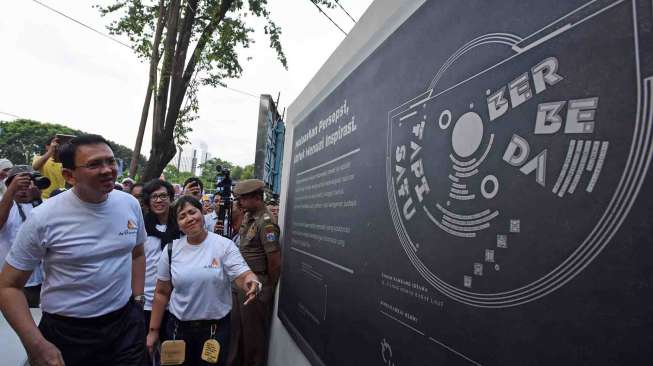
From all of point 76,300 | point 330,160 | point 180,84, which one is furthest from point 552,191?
point 180,84

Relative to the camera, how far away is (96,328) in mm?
2164

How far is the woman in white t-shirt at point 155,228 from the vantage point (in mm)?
3178

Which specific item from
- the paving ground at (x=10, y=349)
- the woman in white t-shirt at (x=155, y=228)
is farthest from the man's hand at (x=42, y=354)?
the woman in white t-shirt at (x=155, y=228)

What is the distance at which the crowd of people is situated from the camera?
200 cm

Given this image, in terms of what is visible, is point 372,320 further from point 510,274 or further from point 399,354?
point 510,274

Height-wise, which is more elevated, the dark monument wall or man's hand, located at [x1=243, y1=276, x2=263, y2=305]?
the dark monument wall

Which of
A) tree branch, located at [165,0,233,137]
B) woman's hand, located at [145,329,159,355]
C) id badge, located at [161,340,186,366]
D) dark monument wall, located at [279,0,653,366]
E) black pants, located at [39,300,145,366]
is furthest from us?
tree branch, located at [165,0,233,137]

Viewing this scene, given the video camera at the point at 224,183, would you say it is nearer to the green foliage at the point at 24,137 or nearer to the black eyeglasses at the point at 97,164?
the black eyeglasses at the point at 97,164

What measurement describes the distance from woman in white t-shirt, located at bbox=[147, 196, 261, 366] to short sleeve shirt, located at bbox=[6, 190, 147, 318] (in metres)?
0.40

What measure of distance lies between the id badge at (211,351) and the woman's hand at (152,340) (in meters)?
0.43

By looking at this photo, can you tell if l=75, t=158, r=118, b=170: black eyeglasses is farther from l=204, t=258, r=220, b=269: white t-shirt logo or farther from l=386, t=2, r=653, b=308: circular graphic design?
l=386, t=2, r=653, b=308: circular graphic design

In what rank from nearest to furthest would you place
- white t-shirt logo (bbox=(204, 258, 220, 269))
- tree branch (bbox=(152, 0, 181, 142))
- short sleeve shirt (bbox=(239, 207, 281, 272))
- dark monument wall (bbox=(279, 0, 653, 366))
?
dark monument wall (bbox=(279, 0, 653, 366)), white t-shirt logo (bbox=(204, 258, 220, 269)), short sleeve shirt (bbox=(239, 207, 281, 272)), tree branch (bbox=(152, 0, 181, 142))

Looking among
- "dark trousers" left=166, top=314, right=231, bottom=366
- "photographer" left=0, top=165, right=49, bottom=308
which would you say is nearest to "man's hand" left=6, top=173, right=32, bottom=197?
"photographer" left=0, top=165, right=49, bottom=308

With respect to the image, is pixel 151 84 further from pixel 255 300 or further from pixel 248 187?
pixel 255 300
